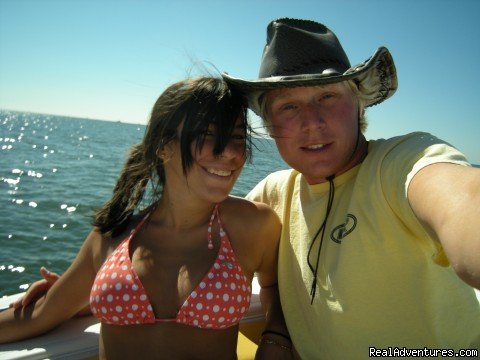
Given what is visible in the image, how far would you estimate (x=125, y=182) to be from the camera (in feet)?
7.15

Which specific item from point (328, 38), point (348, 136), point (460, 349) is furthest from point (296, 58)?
point (460, 349)

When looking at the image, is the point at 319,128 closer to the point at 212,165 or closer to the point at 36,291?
the point at 212,165

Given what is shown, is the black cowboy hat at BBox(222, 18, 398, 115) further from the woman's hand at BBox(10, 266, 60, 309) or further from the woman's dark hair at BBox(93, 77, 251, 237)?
the woman's hand at BBox(10, 266, 60, 309)

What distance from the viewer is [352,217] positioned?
142 centimetres

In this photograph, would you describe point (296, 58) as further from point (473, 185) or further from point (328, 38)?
point (473, 185)

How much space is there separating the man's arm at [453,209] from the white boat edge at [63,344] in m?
1.92

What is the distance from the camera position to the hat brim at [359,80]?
4.81ft

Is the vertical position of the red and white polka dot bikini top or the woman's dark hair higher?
the woman's dark hair

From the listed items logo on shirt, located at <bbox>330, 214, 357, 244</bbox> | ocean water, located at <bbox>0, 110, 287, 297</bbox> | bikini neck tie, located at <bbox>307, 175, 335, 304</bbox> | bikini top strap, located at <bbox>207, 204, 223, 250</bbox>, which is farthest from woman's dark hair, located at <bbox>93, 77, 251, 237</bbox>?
logo on shirt, located at <bbox>330, 214, 357, 244</bbox>

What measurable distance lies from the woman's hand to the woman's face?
1035 millimetres

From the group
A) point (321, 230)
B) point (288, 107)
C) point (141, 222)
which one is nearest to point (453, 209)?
point (321, 230)

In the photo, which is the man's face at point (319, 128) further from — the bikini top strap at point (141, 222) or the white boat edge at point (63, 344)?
the white boat edge at point (63, 344)

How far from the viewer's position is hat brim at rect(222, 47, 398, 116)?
1.47 m

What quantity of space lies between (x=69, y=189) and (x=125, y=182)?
1056 centimetres
